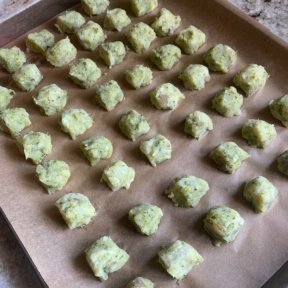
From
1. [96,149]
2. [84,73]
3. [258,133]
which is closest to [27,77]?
[84,73]

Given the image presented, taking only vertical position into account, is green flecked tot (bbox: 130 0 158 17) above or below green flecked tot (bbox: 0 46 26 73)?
above

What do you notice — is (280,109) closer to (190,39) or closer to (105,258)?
(190,39)

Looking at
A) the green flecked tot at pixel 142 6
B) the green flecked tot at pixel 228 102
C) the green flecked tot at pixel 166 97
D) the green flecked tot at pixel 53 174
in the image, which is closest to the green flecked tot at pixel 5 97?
the green flecked tot at pixel 53 174

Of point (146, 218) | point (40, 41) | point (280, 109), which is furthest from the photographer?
point (40, 41)

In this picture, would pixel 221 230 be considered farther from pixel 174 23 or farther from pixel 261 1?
pixel 261 1

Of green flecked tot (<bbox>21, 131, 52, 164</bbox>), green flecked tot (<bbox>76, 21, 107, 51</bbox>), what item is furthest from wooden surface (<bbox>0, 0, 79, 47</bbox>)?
green flecked tot (<bbox>21, 131, 52, 164</bbox>)

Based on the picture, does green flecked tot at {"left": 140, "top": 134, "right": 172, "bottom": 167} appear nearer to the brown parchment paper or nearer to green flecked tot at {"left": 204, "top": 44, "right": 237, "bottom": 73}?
the brown parchment paper
